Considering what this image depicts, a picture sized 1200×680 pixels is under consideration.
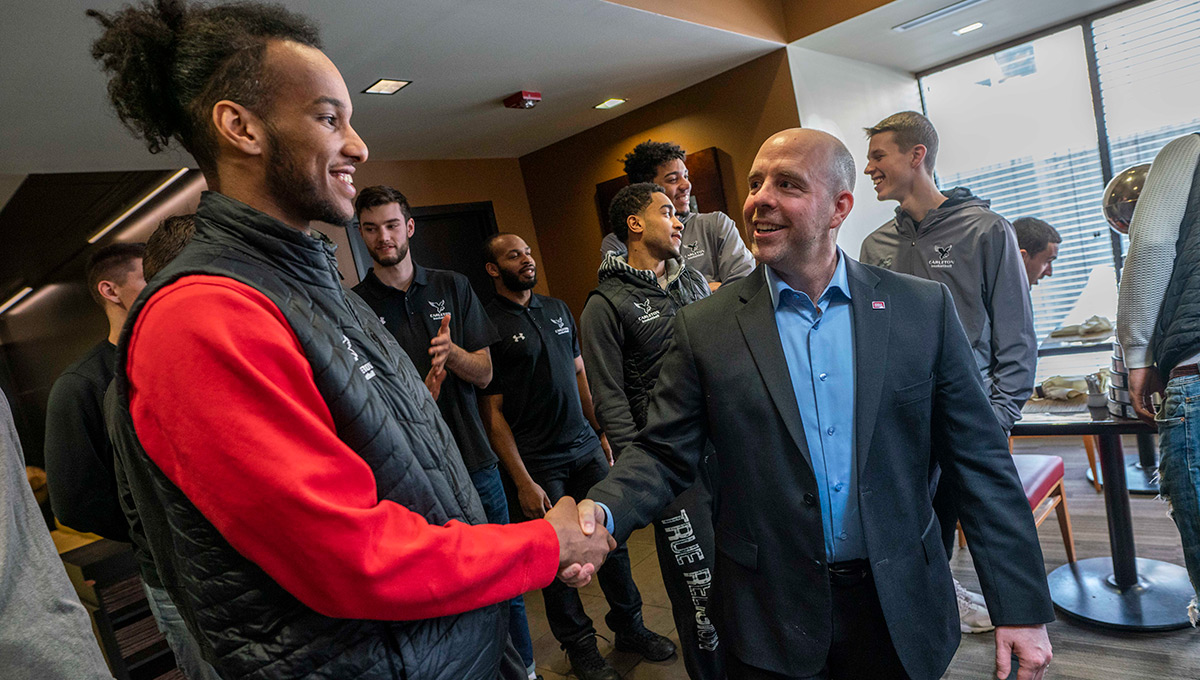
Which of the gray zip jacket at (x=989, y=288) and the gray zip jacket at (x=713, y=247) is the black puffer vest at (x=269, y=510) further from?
the gray zip jacket at (x=713, y=247)

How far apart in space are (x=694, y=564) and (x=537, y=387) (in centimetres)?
112

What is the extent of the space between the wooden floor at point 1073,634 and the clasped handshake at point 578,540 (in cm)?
174

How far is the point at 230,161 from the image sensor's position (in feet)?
3.43

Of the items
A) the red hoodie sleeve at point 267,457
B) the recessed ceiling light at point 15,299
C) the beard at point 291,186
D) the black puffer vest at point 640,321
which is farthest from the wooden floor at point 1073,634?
the recessed ceiling light at point 15,299

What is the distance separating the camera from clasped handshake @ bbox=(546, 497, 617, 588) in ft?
3.99

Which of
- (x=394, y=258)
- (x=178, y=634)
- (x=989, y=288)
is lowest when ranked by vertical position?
(x=178, y=634)

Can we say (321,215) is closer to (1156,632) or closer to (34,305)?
(1156,632)

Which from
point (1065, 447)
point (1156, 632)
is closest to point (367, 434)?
point (1156, 632)

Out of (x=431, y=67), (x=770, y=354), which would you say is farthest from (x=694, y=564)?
(x=431, y=67)

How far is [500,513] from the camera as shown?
Result: 2951 millimetres

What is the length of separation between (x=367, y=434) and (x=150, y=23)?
72cm

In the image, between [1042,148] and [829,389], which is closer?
[829,389]

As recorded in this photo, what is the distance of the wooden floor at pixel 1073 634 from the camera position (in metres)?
2.38

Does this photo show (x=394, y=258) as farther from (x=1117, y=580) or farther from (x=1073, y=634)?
(x=1117, y=580)
